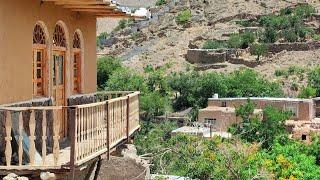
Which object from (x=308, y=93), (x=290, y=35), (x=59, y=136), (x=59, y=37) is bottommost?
(x=308, y=93)

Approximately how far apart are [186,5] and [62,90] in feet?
223

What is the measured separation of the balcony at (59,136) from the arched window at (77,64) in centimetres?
215

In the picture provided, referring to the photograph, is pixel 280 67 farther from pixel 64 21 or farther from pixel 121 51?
pixel 64 21

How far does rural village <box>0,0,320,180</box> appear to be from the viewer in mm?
7991

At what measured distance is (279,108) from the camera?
3741 centimetres

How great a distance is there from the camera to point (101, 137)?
8336 mm

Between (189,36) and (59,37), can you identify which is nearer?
(59,37)

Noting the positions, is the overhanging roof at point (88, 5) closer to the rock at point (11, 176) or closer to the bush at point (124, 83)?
the rock at point (11, 176)

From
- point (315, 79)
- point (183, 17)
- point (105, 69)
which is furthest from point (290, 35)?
point (105, 69)

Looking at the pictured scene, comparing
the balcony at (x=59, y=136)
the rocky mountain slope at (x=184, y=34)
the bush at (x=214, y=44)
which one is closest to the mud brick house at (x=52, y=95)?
the balcony at (x=59, y=136)

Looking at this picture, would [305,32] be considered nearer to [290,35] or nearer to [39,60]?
[290,35]

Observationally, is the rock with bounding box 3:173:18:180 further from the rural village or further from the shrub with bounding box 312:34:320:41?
the shrub with bounding box 312:34:320:41

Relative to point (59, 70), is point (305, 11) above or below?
above

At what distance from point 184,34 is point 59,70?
59.3 meters
